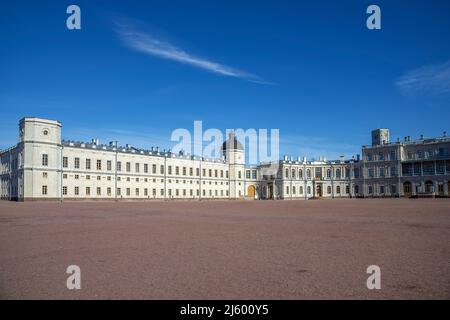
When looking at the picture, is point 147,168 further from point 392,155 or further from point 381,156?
point 392,155

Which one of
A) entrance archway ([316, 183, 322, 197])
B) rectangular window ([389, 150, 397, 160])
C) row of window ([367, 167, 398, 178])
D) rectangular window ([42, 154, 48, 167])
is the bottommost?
entrance archway ([316, 183, 322, 197])

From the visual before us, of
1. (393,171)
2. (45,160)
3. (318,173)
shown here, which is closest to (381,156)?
(393,171)

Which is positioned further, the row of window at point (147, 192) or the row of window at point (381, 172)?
the row of window at point (381, 172)

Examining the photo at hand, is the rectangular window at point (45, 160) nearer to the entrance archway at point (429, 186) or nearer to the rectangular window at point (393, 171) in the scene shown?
the rectangular window at point (393, 171)

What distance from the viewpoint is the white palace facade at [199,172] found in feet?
188

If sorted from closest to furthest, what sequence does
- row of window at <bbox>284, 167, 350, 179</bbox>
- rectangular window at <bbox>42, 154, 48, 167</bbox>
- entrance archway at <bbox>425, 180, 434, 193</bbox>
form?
rectangular window at <bbox>42, 154, 48, 167</bbox>, entrance archway at <bbox>425, 180, 434, 193</bbox>, row of window at <bbox>284, 167, 350, 179</bbox>

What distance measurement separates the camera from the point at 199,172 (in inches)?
3388

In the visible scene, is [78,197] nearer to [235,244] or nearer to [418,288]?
[235,244]

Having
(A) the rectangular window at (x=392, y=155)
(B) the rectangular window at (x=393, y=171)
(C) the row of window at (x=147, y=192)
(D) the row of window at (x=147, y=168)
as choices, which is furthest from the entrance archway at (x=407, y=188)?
(C) the row of window at (x=147, y=192)

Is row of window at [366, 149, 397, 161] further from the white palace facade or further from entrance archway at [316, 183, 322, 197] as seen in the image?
entrance archway at [316, 183, 322, 197]

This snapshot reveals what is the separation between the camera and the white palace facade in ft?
188

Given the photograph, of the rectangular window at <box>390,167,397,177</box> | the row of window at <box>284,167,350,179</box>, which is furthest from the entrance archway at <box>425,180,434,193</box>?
the row of window at <box>284,167,350,179</box>
